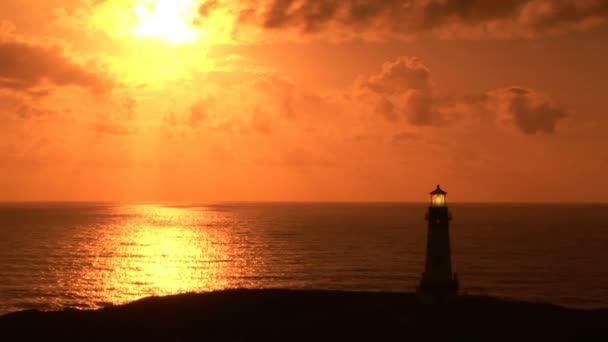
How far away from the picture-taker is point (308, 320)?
127ft

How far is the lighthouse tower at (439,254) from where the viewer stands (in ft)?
124

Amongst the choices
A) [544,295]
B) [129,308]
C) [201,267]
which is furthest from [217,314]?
[201,267]

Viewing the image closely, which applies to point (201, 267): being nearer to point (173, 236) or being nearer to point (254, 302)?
point (254, 302)

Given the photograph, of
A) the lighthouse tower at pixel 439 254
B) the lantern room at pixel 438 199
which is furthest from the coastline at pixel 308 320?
the lantern room at pixel 438 199

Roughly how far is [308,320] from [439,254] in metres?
9.26

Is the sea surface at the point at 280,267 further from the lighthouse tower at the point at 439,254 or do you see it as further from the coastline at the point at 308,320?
the lighthouse tower at the point at 439,254

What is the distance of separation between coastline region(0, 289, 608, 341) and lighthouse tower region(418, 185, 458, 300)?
1.34 metres

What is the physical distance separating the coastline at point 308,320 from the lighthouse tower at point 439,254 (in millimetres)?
1337

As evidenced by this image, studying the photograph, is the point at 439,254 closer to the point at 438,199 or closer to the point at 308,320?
the point at 438,199

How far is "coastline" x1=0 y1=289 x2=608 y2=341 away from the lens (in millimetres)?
37469

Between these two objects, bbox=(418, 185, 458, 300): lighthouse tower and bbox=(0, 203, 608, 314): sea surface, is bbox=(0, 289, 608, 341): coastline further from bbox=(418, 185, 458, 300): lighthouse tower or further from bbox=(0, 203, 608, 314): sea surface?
bbox=(0, 203, 608, 314): sea surface

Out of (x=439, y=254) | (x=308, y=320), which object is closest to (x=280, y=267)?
(x=308, y=320)

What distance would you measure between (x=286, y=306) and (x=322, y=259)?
5602 centimetres

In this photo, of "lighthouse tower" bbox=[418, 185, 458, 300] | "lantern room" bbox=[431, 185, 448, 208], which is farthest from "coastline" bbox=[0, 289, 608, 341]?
"lantern room" bbox=[431, 185, 448, 208]
